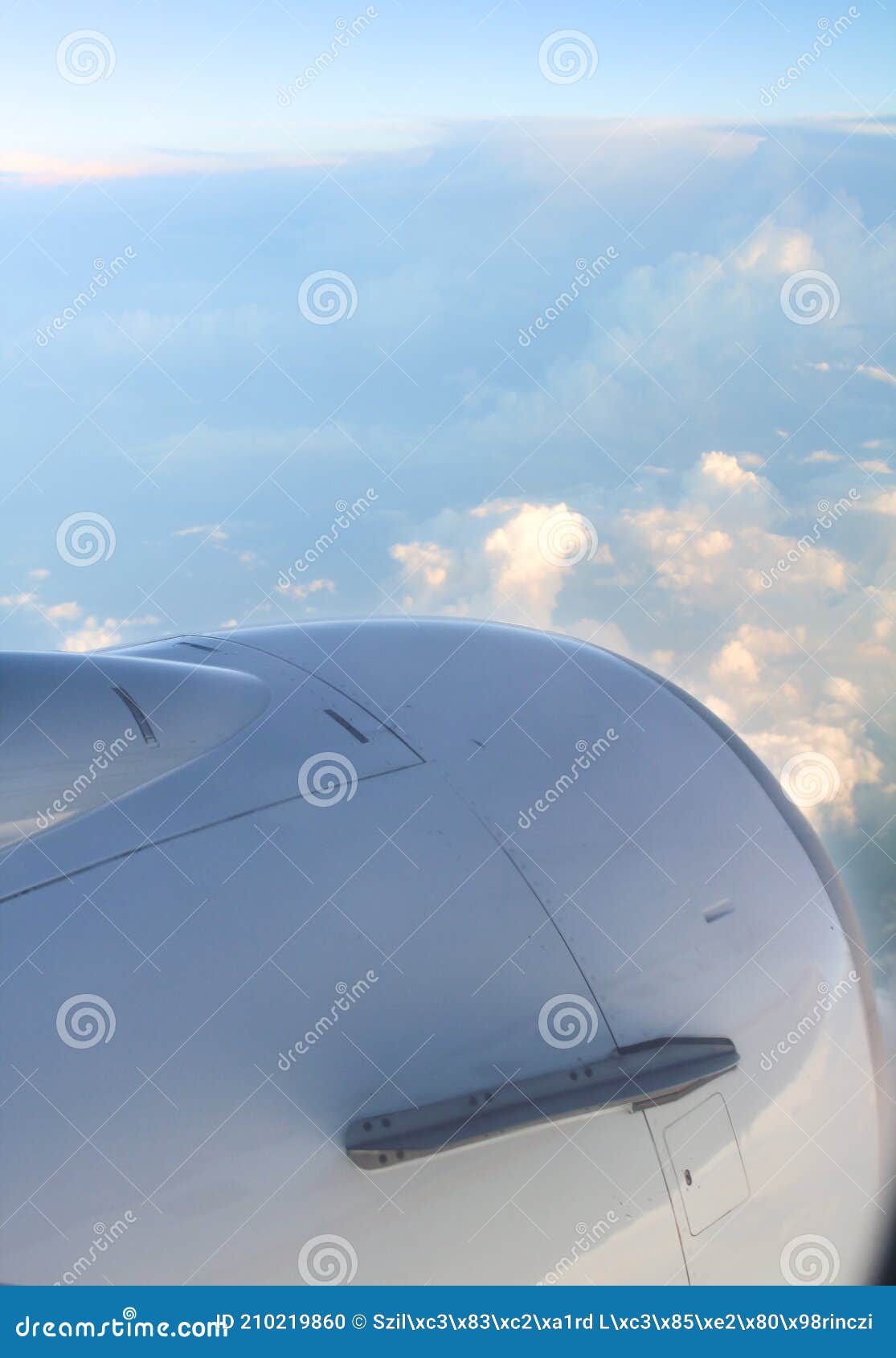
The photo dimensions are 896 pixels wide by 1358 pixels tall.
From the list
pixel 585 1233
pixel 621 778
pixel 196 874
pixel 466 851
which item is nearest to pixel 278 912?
pixel 196 874

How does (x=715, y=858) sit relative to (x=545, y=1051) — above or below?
above

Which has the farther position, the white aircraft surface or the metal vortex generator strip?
the metal vortex generator strip

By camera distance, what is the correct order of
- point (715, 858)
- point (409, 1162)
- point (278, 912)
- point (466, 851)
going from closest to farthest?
point (409, 1162) → point (278, 912) → point (466, 851) → point (715, 858)

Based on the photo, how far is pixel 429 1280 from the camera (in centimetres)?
351

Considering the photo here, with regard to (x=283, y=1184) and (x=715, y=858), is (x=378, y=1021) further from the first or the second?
(x=715, y=858)

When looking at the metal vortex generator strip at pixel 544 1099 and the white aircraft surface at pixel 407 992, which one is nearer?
the white aircraft surface at pixel 407 992

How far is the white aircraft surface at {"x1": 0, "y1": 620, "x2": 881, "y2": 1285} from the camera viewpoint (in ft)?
10.8

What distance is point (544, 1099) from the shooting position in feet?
12.5

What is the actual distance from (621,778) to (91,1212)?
2.84 m

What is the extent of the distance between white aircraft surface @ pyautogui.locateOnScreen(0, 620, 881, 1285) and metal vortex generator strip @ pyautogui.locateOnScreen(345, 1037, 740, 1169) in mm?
11

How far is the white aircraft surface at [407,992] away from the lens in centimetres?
330

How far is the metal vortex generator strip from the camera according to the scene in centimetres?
349

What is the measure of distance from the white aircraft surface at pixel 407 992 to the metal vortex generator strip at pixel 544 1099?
0.01 metres

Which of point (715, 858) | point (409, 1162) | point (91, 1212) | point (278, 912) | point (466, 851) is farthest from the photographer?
point (715, 858)
